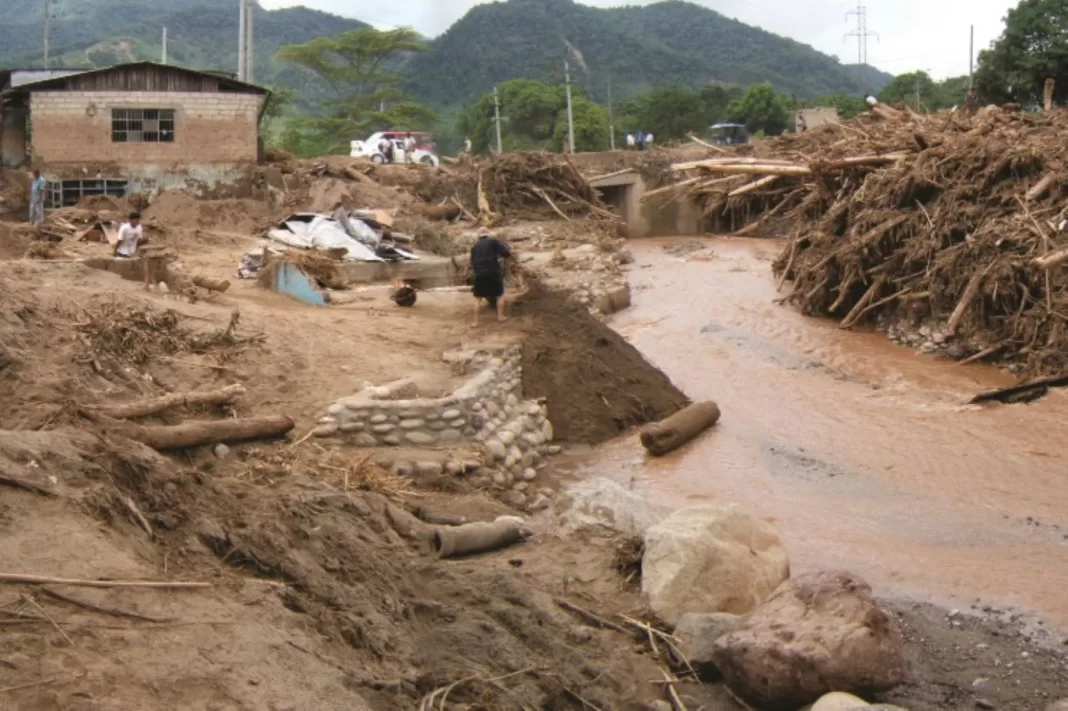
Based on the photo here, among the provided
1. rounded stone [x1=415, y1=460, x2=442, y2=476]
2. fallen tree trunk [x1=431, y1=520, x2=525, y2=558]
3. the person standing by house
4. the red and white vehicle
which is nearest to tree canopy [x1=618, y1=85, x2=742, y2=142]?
the red and white vehicle

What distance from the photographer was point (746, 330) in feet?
62.6

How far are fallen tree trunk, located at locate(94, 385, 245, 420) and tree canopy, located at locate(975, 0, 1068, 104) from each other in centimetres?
3170

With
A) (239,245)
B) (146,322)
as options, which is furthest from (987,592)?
(239,245)

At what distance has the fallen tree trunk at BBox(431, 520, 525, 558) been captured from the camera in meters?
8.59

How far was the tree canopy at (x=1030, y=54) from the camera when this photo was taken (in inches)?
1393

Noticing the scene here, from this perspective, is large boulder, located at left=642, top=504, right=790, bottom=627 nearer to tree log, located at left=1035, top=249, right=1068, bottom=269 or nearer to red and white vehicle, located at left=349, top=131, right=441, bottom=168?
tree log, located at left=1035, top=249, right=1068, bottom=269

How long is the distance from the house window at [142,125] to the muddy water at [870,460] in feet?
43.7

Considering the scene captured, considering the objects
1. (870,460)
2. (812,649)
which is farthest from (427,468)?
(870,460)

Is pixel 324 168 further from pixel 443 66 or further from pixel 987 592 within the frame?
pixel 443 66

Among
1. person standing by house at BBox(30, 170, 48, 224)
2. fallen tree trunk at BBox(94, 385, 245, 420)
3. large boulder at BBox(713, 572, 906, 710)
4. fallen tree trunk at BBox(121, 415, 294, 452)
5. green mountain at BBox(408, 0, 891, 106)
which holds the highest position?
green mountain at BBox(408, 0, 891, 106)

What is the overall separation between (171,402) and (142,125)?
19068 millimetres

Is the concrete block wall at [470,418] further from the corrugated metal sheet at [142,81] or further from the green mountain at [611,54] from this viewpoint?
the green mountain at [611,54]

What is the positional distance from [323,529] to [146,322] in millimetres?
4931

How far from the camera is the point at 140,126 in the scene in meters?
26.8
